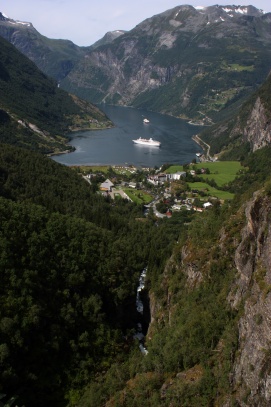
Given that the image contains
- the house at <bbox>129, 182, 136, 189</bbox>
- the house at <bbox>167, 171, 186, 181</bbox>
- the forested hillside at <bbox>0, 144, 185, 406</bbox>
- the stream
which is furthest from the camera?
the house at <bbox>167, 171, 186, 181</bbox>

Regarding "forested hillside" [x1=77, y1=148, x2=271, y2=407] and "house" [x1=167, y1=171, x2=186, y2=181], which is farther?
"house" [x1=167, y1=171, x2=186, y2=181]

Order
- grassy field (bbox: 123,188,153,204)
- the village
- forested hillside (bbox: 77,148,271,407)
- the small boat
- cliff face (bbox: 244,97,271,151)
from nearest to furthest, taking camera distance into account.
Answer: forested hillside (bbox: 77,148,271,407), the village, grassy field (bbox: 123,188,153,204), cliff face (bbox: 244,97,271,151), the small boat

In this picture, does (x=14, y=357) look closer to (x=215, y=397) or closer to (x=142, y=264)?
(x=215, y=397)

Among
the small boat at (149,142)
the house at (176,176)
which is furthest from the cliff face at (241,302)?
the small boat at (149,142)

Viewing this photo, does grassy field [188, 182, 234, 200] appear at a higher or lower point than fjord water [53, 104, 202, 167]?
lower

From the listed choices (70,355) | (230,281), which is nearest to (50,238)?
(70,355)

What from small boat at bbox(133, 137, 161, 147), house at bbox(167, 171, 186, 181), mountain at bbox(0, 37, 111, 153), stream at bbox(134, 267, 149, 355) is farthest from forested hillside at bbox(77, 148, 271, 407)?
small boat at bbox(133, 137, 161, 147)

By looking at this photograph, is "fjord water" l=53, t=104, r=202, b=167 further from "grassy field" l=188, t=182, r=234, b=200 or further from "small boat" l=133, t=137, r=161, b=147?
"grassy field" l=188, t=182, r=234, b=200

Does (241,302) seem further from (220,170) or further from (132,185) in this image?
(220,170)
